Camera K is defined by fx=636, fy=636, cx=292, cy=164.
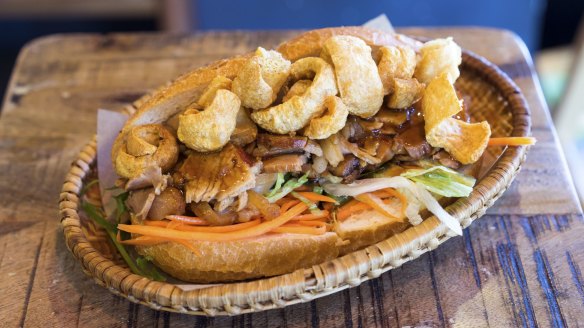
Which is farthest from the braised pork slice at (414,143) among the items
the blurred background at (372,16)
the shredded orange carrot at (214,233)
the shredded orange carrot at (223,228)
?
Result: the blurred background at (372,16)

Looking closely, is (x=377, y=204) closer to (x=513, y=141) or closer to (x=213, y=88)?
(x=513, y=141)

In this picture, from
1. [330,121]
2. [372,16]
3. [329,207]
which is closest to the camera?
[330,121]

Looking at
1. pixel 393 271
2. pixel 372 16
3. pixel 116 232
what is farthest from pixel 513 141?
pixel 372 16

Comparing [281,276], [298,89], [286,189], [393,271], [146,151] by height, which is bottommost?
[393,271]

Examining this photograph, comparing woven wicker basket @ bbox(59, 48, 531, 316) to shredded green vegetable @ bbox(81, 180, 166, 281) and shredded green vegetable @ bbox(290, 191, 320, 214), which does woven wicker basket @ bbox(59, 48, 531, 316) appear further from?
shredded green vegetable @ bbox(290, 191, 320, 214)

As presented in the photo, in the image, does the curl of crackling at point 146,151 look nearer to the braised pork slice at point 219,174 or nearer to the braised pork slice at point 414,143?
the braised pork slice at point 219,174

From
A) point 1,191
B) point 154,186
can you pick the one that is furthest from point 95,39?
point 154,186
